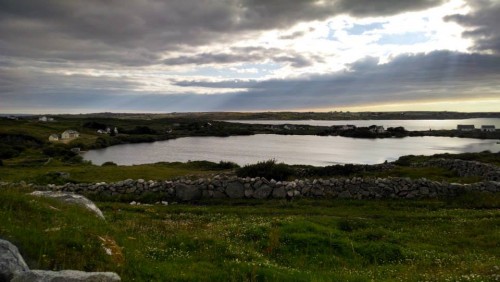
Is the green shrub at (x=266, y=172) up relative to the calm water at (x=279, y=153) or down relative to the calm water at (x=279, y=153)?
up

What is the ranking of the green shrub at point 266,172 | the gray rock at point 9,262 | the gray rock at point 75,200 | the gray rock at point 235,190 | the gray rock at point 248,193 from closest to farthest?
the gray rock at point 9,262
the gray rock at point 75,200
the gray rock at point 248,193
the gray rock at point 235,190
the green shrub at point 266,172

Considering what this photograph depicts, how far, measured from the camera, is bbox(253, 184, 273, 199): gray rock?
25422 mm

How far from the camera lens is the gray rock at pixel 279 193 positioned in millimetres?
25344

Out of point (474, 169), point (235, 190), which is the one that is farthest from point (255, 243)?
point (474, 169)

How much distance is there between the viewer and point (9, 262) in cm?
722

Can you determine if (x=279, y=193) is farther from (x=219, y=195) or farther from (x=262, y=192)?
(x=219, y=195)

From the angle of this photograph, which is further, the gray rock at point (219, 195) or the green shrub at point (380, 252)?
the gray rock at point (219, 195)

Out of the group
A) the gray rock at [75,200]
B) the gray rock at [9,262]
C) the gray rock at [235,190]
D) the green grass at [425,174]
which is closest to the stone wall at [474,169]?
the green grass at [425,174]

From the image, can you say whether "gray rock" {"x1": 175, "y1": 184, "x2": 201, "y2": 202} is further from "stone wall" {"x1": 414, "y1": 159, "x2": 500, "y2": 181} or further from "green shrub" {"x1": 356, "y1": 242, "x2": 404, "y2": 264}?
"stone wall" {"x1": 414, "y1": 159, "x2": 500, "y2": 181}

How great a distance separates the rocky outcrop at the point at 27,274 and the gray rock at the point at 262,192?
18348 millimetres

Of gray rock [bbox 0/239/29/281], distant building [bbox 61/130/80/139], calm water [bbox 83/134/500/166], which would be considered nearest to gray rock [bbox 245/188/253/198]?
gray rock [bbox 0/239/29/281]

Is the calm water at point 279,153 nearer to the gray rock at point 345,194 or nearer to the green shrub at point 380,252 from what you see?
the gray rock at point 345,194

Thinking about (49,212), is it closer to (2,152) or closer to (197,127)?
(2,152)

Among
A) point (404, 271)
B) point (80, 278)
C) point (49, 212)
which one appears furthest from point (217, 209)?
point (80, 278)
